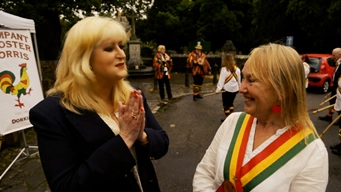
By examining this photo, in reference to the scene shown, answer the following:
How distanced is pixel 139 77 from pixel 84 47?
14.1 m

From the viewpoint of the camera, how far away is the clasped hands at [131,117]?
1422 mm

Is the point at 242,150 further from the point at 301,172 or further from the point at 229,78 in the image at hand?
the point at 229,78

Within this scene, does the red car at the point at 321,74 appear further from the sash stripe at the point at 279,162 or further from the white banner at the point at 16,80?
the sash stripe at the point at 279,162

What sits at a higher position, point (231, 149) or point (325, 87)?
point (231, 149)

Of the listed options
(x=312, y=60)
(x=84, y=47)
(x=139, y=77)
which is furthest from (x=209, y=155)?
(x=139, y=77)

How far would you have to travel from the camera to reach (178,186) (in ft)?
12.9

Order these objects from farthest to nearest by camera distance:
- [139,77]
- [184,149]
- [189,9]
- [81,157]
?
[189,9] < [139,77] < [184,149] < [81,157]

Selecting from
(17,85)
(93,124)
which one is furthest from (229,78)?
(93,124)

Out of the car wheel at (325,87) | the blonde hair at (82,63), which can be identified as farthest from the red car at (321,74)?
the blonde hair at (82,63)

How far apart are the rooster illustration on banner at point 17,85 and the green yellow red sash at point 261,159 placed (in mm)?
3565

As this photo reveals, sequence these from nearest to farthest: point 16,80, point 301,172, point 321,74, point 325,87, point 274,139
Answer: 1. point 301,172
2. point 274,139
3. point 16,80
4. point 321,74
5. point 325,87

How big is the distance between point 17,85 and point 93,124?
312cm

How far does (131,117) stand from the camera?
144 cm

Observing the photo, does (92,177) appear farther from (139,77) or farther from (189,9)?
(189,9)
